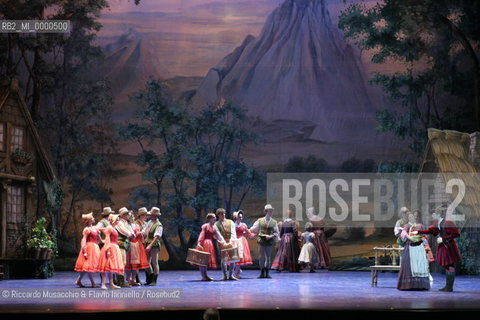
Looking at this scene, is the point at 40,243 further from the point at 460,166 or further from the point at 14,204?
the point at 460,166

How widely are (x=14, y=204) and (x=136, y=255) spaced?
15.6ft

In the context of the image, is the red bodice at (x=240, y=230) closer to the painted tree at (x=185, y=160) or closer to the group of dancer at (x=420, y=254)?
the group of dancer at (x=420, y=254)

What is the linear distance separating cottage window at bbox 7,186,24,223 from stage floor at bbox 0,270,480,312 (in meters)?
2.69

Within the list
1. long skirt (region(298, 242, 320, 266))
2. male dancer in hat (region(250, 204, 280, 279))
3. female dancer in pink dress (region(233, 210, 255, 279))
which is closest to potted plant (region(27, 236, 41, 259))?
female dancer in pink dress (region(233, 210, 255, 279))

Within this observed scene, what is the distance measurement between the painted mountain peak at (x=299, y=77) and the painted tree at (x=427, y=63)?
37.6 inches

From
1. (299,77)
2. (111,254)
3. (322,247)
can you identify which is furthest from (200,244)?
(299,77)

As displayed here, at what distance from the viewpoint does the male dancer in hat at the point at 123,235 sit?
38.0ft

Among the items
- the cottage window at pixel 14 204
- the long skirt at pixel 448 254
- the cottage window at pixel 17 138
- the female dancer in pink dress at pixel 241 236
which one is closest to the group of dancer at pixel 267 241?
the female dancer in pink dress at pixel 241 236

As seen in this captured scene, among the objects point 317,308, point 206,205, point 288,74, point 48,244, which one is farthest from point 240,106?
point 317,308

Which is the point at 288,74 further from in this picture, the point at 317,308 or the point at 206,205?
the point at 317,308

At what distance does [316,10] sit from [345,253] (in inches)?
310

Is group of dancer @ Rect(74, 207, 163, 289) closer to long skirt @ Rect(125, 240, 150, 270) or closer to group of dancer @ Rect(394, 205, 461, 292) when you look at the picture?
long skirt @ Rect(125, 240, 150, 270)

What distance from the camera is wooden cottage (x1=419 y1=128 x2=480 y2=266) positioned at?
50.9ft

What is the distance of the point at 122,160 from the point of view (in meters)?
20.2
